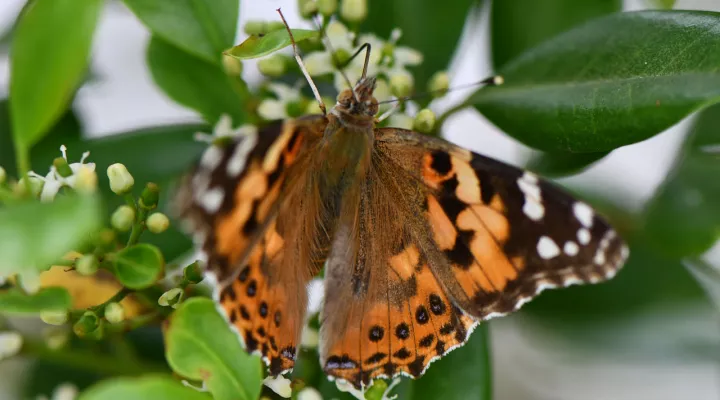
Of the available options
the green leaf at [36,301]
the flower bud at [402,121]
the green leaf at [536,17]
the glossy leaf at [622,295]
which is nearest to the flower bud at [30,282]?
the green leaf at [36,301]

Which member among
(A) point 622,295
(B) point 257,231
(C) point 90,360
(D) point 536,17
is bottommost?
(A) point 622,295

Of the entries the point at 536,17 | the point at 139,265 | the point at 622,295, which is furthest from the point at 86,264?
the point at 622,295

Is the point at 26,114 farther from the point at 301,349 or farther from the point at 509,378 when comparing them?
the point at 509,378

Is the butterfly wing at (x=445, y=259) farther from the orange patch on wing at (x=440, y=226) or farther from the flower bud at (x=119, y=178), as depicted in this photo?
the flower bud at (x=119, y=178)

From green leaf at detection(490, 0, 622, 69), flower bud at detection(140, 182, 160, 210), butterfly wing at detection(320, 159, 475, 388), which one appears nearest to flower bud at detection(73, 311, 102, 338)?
flower bud at detection(140, 182, 160, 210)

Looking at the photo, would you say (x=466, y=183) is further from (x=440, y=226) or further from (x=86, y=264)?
(x=86, y=264)

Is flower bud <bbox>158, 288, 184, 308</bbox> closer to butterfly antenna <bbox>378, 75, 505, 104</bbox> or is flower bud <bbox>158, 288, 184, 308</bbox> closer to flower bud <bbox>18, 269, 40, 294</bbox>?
flower bud <bbox>18, 269, 40, 294</bbox>
